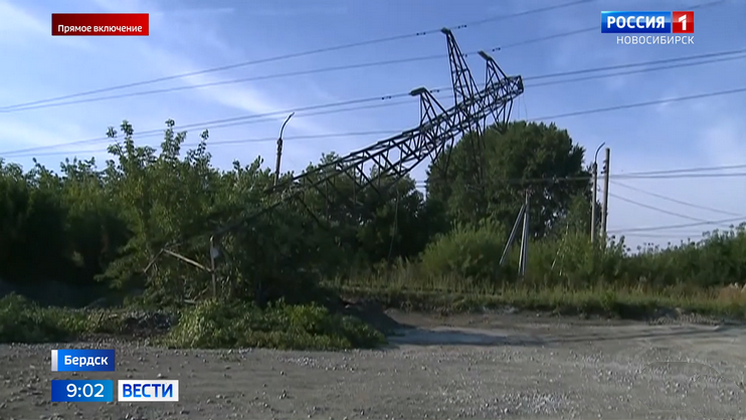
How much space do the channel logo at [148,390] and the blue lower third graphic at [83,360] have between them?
1411mm

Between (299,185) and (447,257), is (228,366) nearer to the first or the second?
(299,185)

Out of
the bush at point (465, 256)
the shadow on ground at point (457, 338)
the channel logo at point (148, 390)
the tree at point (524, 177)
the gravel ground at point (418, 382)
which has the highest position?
the tree at point (524, 177)

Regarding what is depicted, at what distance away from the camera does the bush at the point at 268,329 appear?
1548 centimetres

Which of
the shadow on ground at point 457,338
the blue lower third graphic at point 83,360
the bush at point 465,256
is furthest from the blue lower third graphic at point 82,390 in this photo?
the bush at point 465,256

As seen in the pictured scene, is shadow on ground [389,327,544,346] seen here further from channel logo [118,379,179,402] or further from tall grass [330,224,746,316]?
channel logo [118,379,179,402]

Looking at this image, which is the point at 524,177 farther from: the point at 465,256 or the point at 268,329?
the point at 268,329

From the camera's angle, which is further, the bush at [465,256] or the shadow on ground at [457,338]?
the bush at [465,256]

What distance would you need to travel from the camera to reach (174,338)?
15.7 m

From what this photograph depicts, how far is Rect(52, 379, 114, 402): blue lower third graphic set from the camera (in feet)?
30.9

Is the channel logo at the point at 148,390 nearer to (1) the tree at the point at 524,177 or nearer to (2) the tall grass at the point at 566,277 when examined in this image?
(2) the tall grass at the point at 566,277

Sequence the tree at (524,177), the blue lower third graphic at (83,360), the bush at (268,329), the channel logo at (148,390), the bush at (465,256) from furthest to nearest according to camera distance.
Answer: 1. the tree at (524,177)
2. the bush at (465,256)
3. the bush at (268,329)
4. the blue lower third graphic at (83,360)
5. the channel logo at (148,390)

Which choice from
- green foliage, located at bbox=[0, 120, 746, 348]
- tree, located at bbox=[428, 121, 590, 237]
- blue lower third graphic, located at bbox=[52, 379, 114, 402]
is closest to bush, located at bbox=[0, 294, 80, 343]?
green foliage, located at bbox=[0, 120, 746, 348]

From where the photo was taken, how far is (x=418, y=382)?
1155cm

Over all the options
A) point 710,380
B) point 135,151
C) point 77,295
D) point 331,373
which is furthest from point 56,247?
point 710,380
